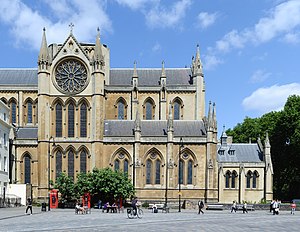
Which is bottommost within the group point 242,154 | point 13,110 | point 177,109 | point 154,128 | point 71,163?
point 71,163

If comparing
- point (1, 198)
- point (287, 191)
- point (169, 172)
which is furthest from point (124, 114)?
point (287, 191)

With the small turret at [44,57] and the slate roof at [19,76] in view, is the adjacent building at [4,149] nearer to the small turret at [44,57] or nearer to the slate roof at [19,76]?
the small turret at [44,57]

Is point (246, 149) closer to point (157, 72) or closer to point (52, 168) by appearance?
point (157, 72)

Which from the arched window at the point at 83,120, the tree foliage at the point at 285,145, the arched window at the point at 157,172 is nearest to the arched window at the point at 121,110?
the arched window at the point at 83,120

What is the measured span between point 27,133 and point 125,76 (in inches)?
696

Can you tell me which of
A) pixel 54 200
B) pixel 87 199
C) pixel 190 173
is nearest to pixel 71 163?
pixel 54 200

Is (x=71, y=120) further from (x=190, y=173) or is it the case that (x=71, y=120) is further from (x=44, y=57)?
(x=190, y=173)

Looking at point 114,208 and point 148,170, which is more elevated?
point 148,170

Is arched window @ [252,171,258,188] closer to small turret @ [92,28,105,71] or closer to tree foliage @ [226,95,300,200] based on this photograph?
tree foliage @ [226,95,300,200]

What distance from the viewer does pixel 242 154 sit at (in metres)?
73.6

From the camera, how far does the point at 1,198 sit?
52.2 meters

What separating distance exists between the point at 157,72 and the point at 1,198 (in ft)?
108

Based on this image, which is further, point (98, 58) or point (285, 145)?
point (285, 145)

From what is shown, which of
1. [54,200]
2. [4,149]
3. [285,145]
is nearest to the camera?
[54,200]
